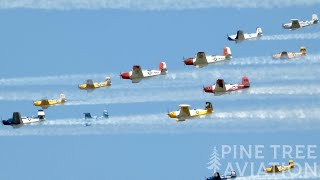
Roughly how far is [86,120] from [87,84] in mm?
10272

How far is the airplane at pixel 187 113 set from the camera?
4934 inches

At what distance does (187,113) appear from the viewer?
126 meters

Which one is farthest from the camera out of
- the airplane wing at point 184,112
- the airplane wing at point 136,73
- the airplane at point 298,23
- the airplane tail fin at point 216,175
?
the airplane at point 298,23

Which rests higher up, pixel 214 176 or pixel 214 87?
pixel 214 87

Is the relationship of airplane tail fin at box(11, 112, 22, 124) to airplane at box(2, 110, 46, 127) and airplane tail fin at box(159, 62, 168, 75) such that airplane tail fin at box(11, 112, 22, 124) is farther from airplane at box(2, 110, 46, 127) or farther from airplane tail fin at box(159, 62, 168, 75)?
airplane tail fin at box(159, 62, 168, 75)

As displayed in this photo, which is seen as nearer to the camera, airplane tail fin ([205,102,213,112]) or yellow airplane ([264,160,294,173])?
airplane tail fin ([205,102,213,112])

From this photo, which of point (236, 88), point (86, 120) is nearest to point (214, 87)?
point (236, 88)

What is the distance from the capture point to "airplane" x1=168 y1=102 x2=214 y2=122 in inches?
4934

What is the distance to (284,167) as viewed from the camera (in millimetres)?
136875

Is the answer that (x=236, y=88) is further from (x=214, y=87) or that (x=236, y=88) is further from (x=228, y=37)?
(x=228, y=37)

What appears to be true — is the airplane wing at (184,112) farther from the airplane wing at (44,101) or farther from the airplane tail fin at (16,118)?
the airplane wing at (44,101)

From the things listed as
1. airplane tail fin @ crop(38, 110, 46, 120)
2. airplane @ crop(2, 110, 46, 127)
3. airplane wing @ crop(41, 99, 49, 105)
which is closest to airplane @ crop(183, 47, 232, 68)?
airplane tail fin @ crop(38, 110, 46, 120)

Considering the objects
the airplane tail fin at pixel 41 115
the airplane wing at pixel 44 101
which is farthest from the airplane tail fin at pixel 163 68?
the airplane wing at pixel 44 101

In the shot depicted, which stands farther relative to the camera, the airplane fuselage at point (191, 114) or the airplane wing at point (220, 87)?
the airplane wing at point (220, 87)
